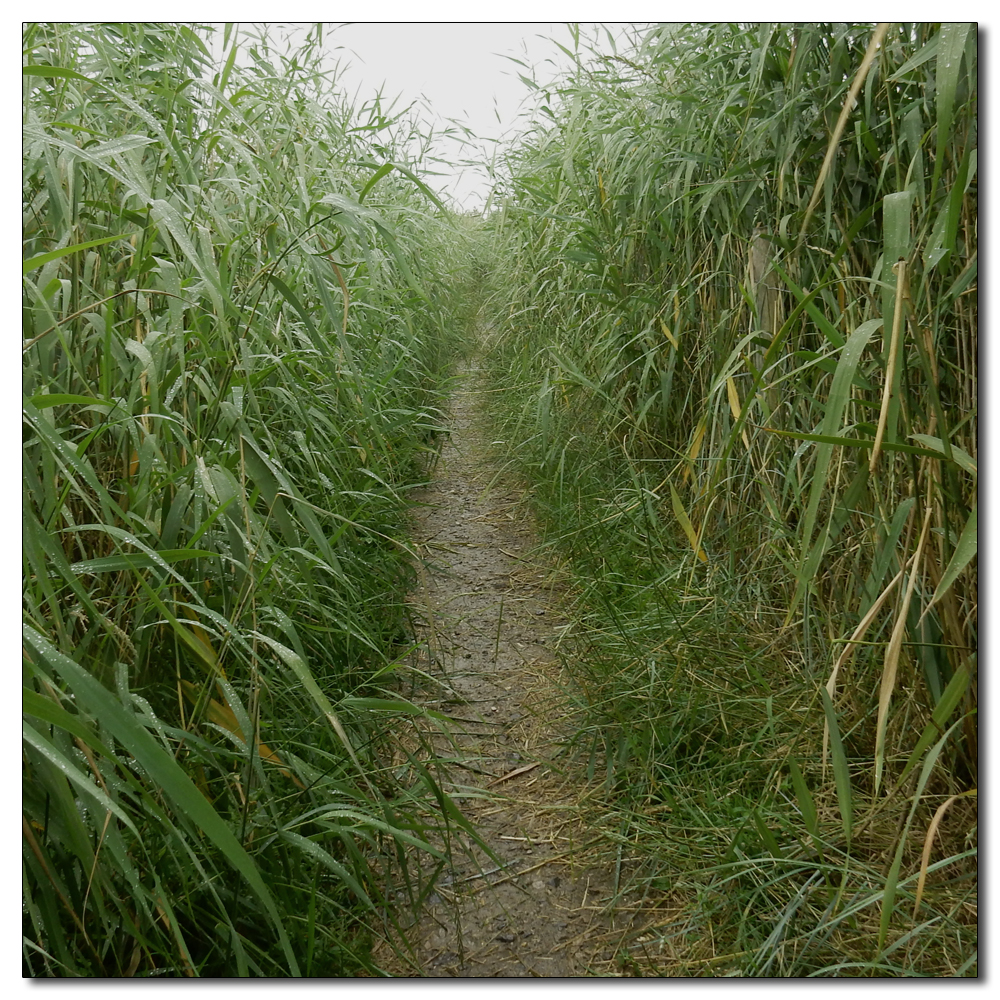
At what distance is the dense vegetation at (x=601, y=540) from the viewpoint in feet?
2.63

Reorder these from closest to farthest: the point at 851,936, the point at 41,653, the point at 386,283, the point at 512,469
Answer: the point at 41,653 → the point at 851,936 → the point at 386,283 → the point at 512,469

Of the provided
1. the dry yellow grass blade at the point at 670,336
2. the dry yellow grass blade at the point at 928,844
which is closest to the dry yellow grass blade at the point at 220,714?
the dry yellow grass blade at the point at 928,844

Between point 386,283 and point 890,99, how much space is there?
57.6 inches

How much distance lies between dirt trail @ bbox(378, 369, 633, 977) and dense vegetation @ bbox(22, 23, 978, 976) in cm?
5

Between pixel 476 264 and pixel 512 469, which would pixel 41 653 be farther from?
pixel 476 264

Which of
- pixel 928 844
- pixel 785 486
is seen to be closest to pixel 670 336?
pixel 785 486

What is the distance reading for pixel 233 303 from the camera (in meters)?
1.04

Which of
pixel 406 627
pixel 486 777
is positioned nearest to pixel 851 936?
pixel 486 777

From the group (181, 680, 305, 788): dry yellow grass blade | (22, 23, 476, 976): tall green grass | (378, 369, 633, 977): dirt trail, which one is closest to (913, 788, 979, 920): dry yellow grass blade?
(378, 369, 633, 977): dirt trail

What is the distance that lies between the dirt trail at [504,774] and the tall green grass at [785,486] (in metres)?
0.07

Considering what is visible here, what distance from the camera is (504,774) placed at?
126 cm

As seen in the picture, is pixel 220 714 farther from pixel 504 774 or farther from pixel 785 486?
pixel 785 486

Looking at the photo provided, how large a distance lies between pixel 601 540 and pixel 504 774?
641 mm

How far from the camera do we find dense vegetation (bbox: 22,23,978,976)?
80 cm
